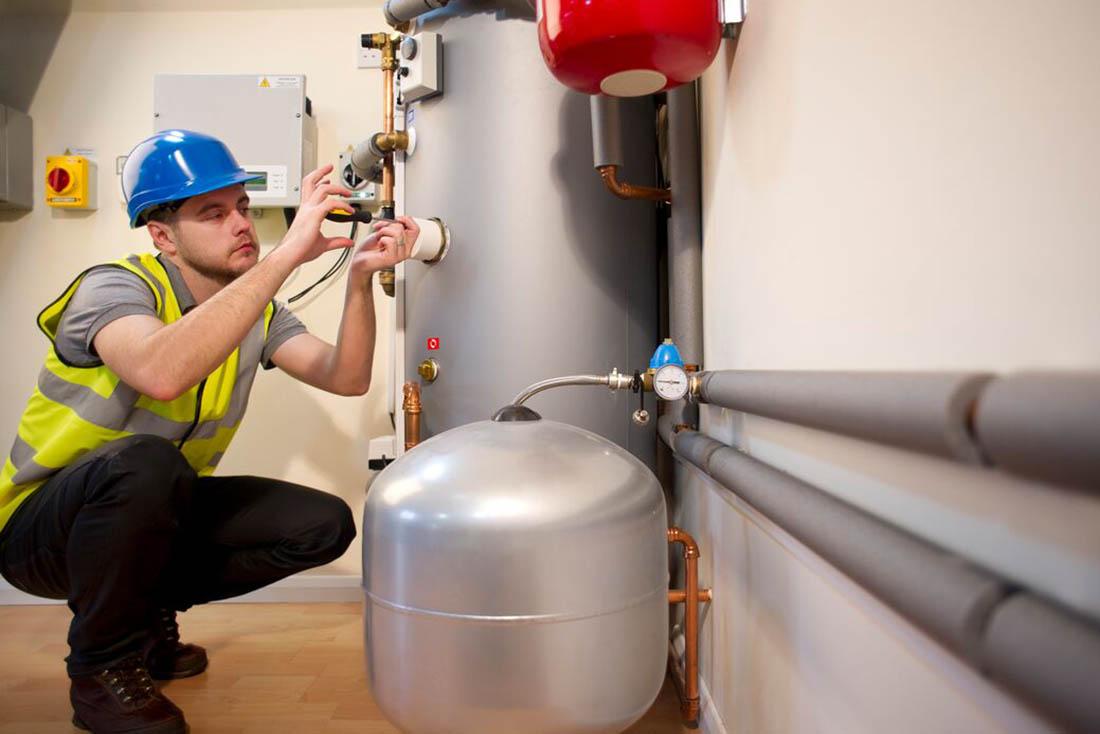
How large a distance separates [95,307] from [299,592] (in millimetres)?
924

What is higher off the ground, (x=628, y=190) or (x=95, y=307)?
(x=628, y=190)

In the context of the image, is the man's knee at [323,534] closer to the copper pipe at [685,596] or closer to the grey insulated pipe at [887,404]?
the copper pipe at [685,596]

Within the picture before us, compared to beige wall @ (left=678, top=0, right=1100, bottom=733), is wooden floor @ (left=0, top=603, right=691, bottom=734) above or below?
below

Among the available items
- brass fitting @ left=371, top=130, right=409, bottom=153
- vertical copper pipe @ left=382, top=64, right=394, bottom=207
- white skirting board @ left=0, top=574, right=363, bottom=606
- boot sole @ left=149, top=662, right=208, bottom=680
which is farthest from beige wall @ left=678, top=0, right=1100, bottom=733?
white skirting board @ left=0, top=574, right=363, bottom=606

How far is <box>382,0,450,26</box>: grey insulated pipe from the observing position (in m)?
1.18

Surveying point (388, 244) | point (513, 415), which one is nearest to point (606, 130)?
point (388, 244)

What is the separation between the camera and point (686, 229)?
1.03 metres

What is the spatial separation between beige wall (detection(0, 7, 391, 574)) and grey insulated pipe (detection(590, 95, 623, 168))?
3.03 ft

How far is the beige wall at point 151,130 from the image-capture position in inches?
70.8

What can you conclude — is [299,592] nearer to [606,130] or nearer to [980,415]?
[606,130]

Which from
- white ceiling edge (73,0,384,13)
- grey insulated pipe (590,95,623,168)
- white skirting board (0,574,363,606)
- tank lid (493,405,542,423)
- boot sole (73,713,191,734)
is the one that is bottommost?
white skirting board (0,574,363,606)

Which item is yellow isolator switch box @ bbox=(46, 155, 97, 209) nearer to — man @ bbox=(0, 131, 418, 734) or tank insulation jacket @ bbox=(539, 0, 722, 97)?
man @ bbox=(0, 131, 418, 734)

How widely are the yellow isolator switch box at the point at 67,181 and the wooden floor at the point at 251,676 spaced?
97 cm

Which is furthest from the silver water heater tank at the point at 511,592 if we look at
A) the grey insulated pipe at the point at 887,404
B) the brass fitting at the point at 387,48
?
the brass fitting at the point at 387,48
